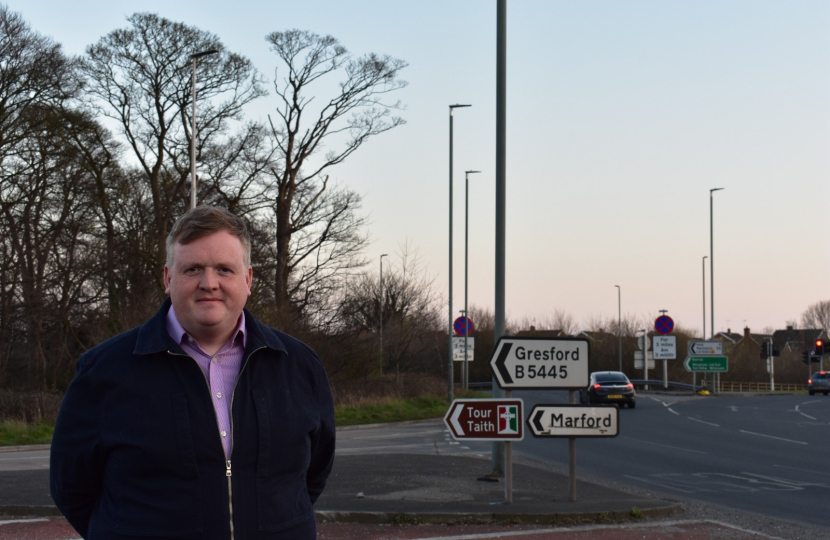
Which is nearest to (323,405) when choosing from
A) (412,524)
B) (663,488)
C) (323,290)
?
(412,524)

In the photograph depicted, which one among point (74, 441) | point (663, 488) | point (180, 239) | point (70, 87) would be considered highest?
point (70, 87)

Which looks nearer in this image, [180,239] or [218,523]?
[218,523]

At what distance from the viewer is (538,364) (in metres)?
10.6

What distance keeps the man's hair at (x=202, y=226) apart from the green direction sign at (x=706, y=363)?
45204 millimetres

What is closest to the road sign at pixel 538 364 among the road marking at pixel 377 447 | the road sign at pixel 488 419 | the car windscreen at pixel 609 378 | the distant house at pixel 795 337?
the road sign at pixel 488 419

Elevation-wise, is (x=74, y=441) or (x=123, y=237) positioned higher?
(x=123, y=237)

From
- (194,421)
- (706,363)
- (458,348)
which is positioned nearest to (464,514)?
(194,421)

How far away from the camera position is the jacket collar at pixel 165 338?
3035 millimetres

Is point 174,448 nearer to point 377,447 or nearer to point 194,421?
point 194,421

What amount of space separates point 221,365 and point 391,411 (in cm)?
2767

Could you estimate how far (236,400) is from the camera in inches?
121

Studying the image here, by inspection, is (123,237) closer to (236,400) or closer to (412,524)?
(412,524)

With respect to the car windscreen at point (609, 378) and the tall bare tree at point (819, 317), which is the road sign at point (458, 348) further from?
the tall bare tree at point (819, 317)

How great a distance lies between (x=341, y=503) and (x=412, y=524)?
117 centimetres
